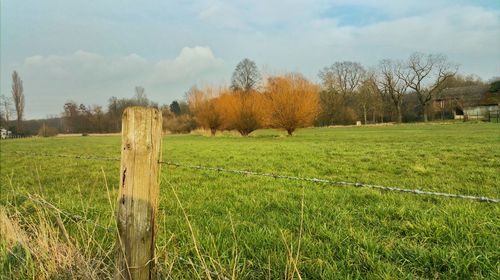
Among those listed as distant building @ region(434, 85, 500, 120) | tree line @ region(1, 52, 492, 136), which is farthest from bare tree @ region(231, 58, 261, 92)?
distant building @ region(434, 85, 500, 120)

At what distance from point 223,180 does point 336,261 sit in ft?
15.5

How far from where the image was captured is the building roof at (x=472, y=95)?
63.9m

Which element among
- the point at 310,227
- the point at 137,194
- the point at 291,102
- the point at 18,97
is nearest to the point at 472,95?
the point at 291,102

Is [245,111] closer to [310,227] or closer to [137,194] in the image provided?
[310,227]

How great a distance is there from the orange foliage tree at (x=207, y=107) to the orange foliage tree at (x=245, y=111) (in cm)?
218

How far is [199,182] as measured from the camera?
7477mm

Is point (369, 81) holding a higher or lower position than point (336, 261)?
higher

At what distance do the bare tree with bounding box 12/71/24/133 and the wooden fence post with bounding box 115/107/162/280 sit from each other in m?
81.2

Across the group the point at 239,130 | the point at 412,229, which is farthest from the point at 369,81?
the point at 412,229

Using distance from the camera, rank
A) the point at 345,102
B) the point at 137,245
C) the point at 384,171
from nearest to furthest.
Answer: the point at 137,245 → the point at 384,171 → the point at 345,102

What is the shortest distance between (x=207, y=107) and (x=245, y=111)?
296 inches

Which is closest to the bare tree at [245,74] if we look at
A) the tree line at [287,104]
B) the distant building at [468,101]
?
the tree line at [287,104]

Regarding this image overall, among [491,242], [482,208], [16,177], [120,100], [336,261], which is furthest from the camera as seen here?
[120,100]

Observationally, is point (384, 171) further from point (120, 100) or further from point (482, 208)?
point (120, 100)
